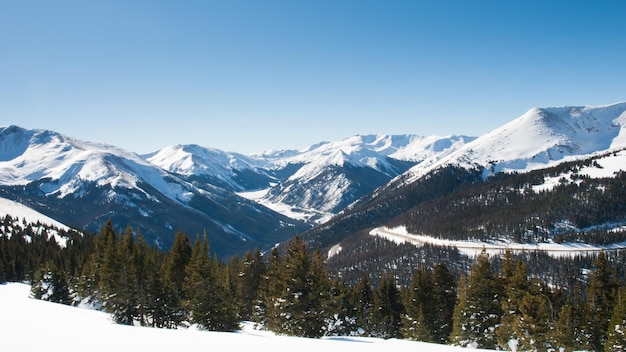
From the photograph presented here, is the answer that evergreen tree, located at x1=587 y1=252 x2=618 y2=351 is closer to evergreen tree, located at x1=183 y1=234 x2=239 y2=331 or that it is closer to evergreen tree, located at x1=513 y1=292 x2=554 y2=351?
evergreen tree, located at x1=513 y1=292 x2=554 y2=351

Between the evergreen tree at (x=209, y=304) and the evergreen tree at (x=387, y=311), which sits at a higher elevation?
the evergreen tree at (x=209, y=304)

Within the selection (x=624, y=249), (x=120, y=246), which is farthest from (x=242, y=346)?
(x=624, y=249)

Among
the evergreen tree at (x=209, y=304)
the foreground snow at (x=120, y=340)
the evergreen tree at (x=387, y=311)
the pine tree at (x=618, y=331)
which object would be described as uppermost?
the foreground snow at (x=120, y=340)

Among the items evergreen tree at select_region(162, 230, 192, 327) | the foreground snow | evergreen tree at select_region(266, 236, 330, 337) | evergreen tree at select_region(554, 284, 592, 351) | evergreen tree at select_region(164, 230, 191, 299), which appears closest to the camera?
the foreground snow

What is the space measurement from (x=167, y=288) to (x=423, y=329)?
110 feet

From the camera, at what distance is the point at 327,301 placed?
1391 inches

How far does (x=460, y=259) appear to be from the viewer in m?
186

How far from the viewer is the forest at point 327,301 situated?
120ft

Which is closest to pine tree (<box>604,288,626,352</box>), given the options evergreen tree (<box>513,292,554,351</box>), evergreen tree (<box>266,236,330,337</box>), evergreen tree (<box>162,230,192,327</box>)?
evergreen tree (<box>513,292,554,351</box>)

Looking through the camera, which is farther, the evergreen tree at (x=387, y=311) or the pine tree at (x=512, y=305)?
the evergreen tree at (x=387, y=311)

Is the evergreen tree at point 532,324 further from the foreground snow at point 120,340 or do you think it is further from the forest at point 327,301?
the foreground snow at point 120,340

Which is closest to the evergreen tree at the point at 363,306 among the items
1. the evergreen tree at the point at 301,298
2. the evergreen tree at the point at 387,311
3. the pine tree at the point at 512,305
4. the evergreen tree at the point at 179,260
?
the evergreen tree at the point at 387,311

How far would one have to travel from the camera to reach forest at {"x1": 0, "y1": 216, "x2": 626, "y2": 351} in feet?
120

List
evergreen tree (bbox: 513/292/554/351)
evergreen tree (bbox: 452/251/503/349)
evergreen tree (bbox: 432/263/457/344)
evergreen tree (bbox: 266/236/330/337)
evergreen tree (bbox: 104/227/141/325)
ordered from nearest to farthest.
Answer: evergreen tree (bbox: 266/236/330/337), evergreen tree (bbox: 513/292/554/351), evergreen tree (bbox: 452/251/503/349), evergreen tree (bbox: 104/227/141/325), evergreen tree (bbox: 432/263/457/344)
